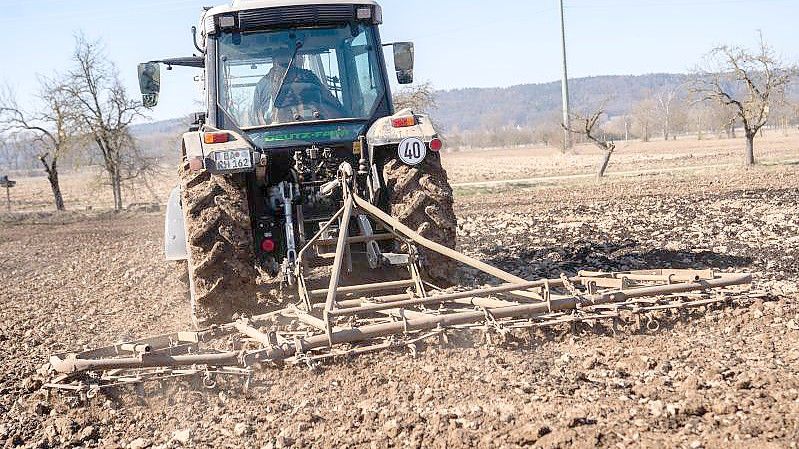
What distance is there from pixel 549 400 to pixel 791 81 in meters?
27.7

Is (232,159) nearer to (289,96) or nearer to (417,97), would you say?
(289,96)

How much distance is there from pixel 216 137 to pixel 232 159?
315 millimetres

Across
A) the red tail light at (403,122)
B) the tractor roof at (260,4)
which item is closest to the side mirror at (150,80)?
the tractor roof at (260,4)

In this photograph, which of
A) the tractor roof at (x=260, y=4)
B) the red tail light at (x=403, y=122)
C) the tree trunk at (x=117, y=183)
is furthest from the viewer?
the tree trunk at (x=117, y=183)

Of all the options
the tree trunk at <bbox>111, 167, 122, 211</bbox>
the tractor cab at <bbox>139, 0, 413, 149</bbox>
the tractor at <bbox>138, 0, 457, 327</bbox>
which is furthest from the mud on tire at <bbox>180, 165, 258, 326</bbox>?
the tree trunk at <bbox>111, 167, 122, 211</bbox>

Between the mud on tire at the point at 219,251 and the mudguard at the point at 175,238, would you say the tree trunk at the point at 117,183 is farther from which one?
the mud on tire at the point at 219,251

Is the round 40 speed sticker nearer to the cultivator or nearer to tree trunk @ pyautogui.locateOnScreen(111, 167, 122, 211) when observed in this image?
the cultivator

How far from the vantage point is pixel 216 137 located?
670 cm

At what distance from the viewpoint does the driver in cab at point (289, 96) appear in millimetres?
7188

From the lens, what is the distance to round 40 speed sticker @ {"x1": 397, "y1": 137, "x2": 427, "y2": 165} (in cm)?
680

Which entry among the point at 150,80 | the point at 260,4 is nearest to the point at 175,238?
the point at 150,80

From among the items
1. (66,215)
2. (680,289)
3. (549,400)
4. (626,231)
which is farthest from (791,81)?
(549,400)

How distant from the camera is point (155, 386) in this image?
16.2 feet

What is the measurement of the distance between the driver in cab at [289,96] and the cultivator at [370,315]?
0.78 meters
